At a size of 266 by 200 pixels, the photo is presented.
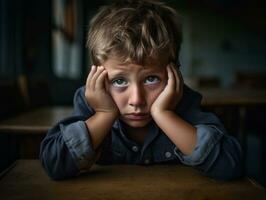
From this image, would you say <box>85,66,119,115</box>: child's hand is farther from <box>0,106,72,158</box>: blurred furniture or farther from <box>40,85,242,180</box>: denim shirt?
<box>0,106,72,158</box>: blurred furniture

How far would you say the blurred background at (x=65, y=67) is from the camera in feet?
8.70

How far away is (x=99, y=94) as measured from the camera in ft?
3.30

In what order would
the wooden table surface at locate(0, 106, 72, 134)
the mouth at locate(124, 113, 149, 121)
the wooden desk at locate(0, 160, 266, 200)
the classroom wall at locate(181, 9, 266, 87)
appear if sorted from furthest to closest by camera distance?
the classroom wall at locate(181, 9, 266, 87), the wooden table surface at locate(0, 106, 72, 134), the mouth at locate(124, 113, 149, 121), the wooden desk at locate(0, 160, 266, 200)

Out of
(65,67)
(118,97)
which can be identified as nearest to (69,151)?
(118,97)

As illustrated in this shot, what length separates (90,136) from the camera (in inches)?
38.5

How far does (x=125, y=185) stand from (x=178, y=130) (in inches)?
8.0

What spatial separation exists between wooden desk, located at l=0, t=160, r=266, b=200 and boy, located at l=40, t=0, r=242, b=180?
33 mm

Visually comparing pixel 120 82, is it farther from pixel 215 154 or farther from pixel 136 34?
pixel 215 154

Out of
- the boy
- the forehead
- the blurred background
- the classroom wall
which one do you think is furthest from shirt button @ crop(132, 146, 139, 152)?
the classroom wall

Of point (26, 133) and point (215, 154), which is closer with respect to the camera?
point (215, 154)

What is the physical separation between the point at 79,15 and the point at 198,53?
225 inches

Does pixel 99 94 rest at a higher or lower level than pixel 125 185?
higher

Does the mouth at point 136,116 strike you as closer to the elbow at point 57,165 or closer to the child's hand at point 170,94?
the child's hand at point 170,94

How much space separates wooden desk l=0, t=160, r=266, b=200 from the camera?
0.80 m
